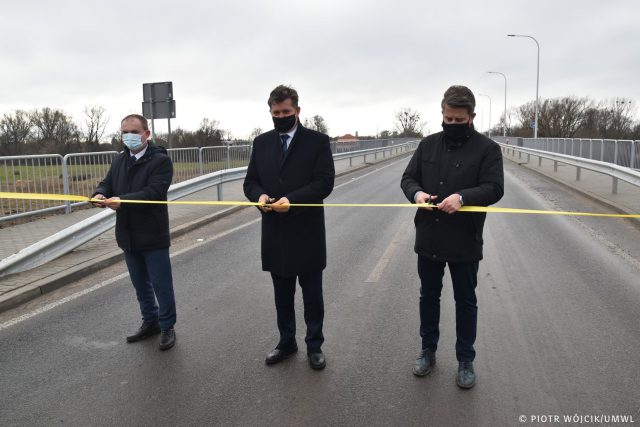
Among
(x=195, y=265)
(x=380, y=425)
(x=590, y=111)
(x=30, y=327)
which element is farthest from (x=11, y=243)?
(x=590, y=111)

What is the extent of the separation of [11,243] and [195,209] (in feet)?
14.1

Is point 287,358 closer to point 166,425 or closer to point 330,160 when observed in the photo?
point 166,425

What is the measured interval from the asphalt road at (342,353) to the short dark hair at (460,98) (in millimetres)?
1846

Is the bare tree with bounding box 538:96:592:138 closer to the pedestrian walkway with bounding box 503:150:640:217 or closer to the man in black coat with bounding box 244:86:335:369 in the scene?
the pedestrian walkway with bounding box 503:150:640:217

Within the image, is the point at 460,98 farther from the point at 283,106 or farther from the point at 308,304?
the point at 308,304

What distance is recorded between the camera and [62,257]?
6820 mm

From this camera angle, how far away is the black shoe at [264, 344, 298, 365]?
383 centimetres

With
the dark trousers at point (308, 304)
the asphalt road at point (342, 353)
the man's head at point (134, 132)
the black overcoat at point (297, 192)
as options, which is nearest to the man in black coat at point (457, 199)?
the asphalt road at point (342, 353)

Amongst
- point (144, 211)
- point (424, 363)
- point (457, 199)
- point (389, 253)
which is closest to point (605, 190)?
point (389, 253)

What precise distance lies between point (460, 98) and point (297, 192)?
1.25 m

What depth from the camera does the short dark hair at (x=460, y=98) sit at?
3.31 metres

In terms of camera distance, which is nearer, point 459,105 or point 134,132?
point 459,105

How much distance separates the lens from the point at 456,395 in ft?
11.0

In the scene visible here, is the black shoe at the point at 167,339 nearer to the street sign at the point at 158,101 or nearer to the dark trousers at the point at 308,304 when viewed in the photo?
the dark trousers at the point at 308,304
